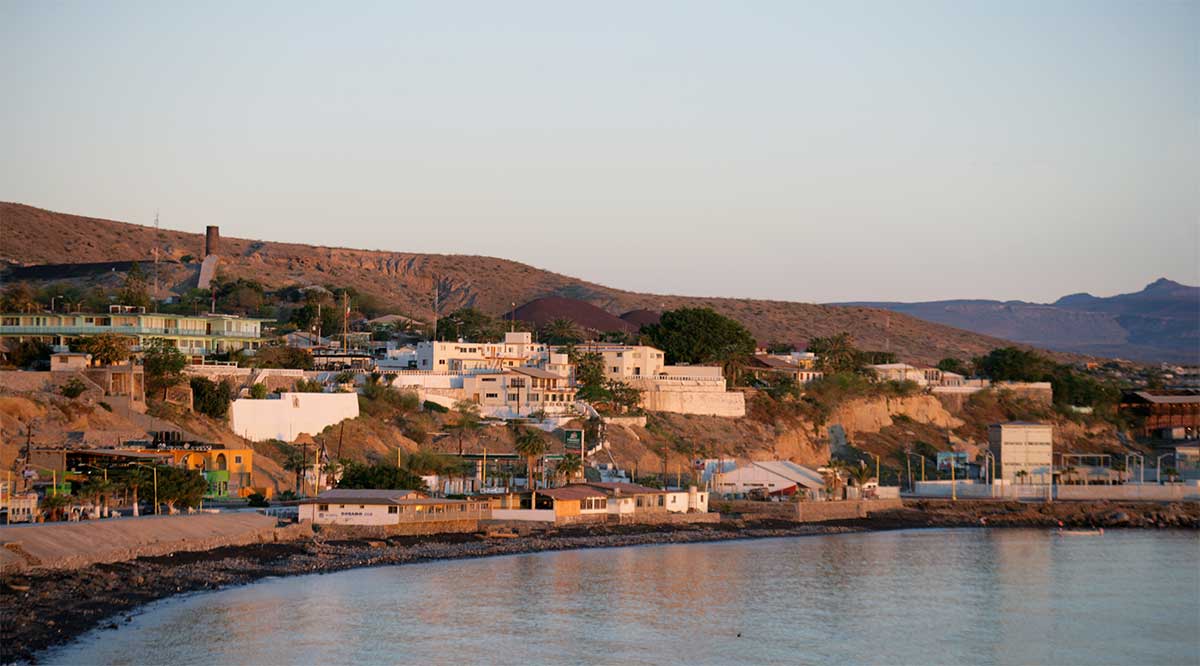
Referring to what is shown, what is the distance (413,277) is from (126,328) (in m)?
90.1

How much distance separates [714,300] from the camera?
182 m

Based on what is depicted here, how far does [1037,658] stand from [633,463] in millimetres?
35949

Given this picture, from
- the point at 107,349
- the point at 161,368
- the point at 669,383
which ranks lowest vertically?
the point at 161,368

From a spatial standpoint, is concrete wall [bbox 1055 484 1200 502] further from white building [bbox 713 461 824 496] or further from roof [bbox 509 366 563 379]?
roof [bbox 509 366 563 379]

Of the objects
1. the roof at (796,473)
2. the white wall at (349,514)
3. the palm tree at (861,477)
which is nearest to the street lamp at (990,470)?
the palm tree at (861,477)

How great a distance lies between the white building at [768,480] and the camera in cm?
7494

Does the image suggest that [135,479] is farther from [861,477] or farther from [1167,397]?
[1167,397]

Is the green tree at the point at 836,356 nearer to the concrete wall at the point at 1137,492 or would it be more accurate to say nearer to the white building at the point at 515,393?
the concrete wall at the point at 1137,492

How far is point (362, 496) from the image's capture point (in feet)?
186

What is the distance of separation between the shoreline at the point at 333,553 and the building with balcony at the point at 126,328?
2573 cm

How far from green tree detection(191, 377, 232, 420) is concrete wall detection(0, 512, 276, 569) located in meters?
13.2

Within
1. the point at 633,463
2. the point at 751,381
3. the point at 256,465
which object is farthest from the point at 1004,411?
the point at 256,465

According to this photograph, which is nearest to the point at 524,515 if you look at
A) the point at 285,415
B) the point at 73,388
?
the point at 285,415

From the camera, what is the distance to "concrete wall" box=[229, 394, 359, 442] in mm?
65500
